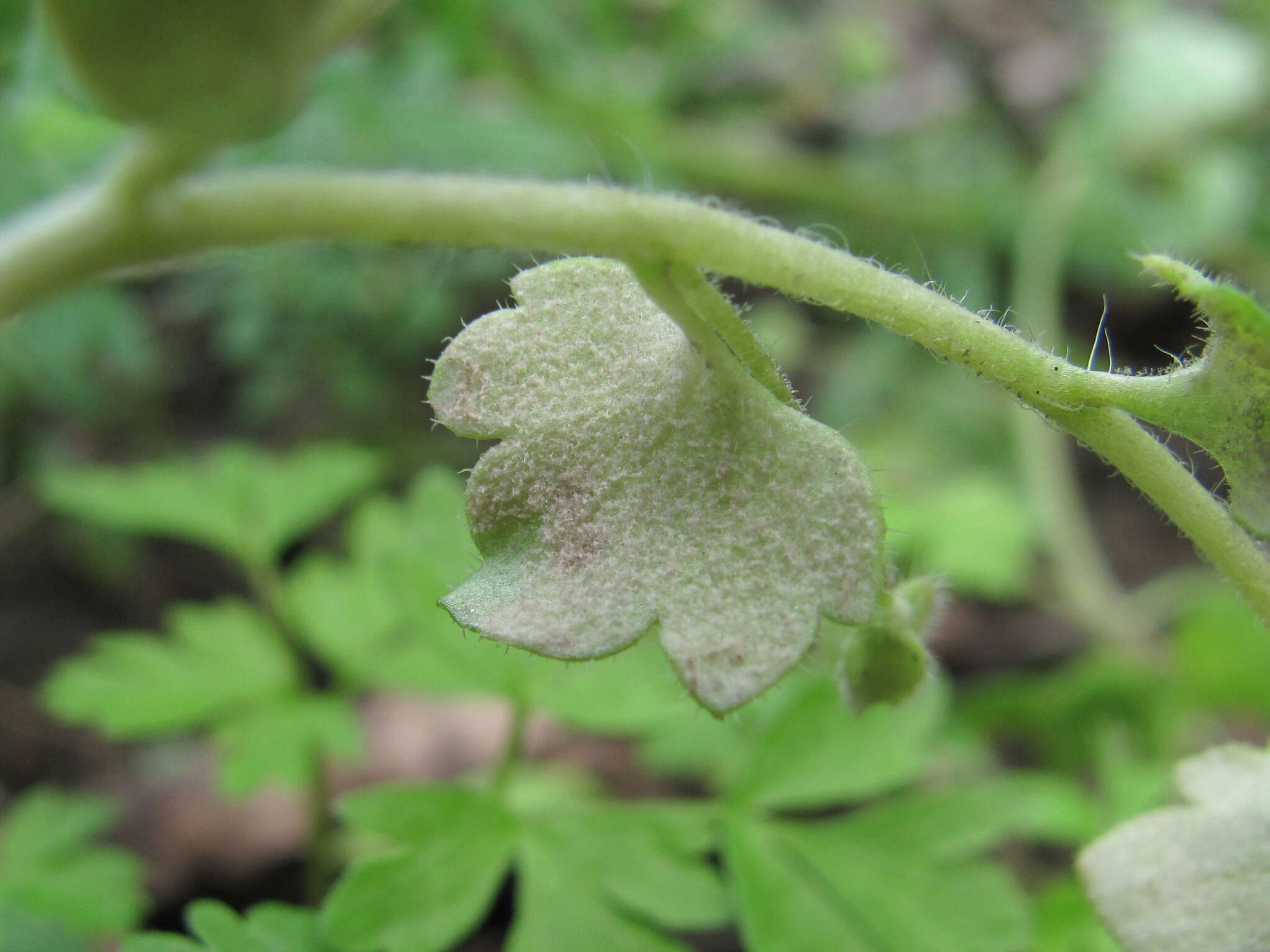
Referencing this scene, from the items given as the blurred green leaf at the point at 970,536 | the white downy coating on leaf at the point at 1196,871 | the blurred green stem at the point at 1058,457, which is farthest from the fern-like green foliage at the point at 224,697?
the blurred green stem at the point at 1058,457

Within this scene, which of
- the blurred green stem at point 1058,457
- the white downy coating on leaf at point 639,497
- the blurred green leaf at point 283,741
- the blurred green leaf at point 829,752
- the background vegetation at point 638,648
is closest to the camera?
the white downy coating on leaf at point 639,497

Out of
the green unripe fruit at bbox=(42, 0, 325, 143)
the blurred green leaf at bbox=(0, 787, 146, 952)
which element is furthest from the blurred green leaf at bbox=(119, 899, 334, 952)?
the green unripe fruit at bbox=(42, 0, 325, 143)

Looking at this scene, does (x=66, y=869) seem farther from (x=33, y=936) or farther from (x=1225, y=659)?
(x=1225, y=659)

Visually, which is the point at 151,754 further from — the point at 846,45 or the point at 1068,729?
the point at 846,45

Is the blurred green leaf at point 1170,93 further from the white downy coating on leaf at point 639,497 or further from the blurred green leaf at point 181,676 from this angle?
the white downy coating on leaf at point 639,497

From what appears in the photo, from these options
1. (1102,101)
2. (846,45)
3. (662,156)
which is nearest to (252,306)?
(662,156)

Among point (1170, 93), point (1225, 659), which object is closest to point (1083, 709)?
point (1225, 659)
